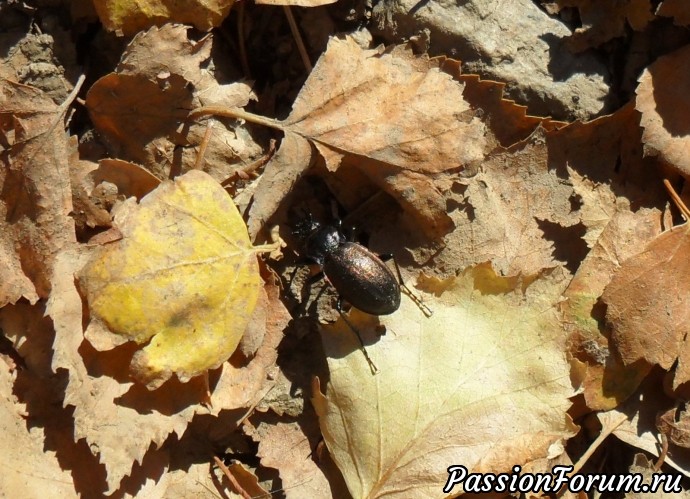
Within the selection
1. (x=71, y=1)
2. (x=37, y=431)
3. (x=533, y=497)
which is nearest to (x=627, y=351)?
(x=533, y=497)

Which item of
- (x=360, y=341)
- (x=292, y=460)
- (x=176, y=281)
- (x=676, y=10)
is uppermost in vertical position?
(x=676, y=10)

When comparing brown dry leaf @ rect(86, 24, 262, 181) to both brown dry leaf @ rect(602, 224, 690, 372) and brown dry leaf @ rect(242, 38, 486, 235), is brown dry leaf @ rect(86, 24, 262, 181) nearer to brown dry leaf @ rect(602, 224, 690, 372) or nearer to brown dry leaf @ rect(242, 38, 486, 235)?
brown dry leaf @ rect(242, 38, 486, 235)

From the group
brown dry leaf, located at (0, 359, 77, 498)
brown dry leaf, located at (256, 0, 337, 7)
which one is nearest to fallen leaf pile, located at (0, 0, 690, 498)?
brown dry leaf, located at (0, 359, 77, 498)

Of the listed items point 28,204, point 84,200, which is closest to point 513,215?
point 84,200

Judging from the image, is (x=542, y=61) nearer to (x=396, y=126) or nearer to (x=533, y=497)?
(x=396, y=126)

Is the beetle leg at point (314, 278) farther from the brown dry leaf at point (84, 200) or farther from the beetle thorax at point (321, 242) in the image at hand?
the brown dry leaf at point (84, 200)

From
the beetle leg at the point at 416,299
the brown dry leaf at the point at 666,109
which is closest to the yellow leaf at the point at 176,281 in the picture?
the beetle leg at the point at 416,299

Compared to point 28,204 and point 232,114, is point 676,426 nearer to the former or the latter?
point 232,114
